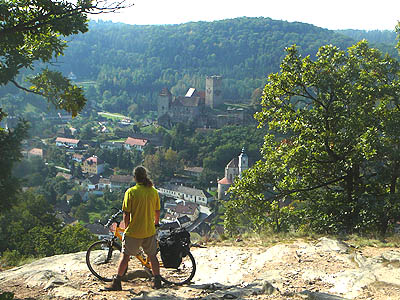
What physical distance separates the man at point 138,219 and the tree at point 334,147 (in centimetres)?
334

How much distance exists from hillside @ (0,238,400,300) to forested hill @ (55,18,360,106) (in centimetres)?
7017

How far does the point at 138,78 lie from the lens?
3524 inches

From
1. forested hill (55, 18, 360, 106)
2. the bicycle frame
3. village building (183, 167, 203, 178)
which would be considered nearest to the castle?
village building (183, 167, 203, 178)

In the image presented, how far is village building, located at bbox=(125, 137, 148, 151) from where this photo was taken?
48491mm

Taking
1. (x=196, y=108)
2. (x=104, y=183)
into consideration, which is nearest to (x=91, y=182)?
(x=104, y=183)

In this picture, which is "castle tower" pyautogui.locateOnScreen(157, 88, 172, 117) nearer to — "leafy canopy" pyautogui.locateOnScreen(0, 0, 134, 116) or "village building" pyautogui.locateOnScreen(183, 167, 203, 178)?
"village building" pyautogui.locateOnScreen(183, 167, 203, 178)

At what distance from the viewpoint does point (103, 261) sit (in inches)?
179

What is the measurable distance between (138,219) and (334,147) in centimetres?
394

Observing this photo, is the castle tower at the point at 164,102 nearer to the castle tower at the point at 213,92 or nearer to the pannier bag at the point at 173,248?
the castle tower at the point at 213,92

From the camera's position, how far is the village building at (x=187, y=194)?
116 ft

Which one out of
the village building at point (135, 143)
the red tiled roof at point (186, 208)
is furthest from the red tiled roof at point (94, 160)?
the red tiled roof at point (186, 208)

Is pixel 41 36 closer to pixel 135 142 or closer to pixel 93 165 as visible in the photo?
pixel 93 165

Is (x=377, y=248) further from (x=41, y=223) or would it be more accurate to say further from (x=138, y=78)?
(x=138, y=78)

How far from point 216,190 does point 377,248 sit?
33.6m
